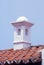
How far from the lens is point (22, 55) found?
12.1m

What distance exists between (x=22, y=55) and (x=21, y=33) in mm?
2441

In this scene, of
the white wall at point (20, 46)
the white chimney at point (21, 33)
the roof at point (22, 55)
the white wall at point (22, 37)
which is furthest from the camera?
the white wall at point (22, 37)

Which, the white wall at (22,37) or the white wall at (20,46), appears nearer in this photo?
the white wall at (20,46)

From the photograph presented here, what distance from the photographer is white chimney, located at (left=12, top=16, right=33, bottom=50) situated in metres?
14.0

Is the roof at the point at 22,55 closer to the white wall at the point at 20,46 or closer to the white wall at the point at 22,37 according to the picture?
the white wall at the point at 20,46

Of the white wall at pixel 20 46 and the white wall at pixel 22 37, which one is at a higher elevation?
the white wall at pixel 22 37

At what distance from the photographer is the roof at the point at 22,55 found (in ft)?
36.4

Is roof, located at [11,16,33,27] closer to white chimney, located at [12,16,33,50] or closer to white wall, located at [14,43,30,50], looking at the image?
white chimney, located at [12,16,33,50]

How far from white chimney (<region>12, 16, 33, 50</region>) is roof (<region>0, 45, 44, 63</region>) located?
0.47 meters

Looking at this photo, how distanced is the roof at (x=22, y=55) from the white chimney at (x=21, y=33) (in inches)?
18.5

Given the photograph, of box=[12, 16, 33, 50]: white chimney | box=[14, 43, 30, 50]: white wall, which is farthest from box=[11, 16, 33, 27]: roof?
box=[14, 43, 30, 50]: white wall

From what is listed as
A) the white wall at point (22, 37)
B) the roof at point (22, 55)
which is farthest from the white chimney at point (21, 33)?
the roof at point (22, 55)

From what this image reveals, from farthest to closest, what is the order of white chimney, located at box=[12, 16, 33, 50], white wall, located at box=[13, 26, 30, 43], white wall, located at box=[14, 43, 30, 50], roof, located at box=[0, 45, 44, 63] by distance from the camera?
white wall, located at box=[13, 26, 30, 43]
white chimney, located at box=[12, 16, 33, 50]
white wall, located at box=[14, 43, 30, 50]
roof, located at box=[0, 45, 44, 63]

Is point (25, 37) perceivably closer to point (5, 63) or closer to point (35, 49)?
point (35, 49)
